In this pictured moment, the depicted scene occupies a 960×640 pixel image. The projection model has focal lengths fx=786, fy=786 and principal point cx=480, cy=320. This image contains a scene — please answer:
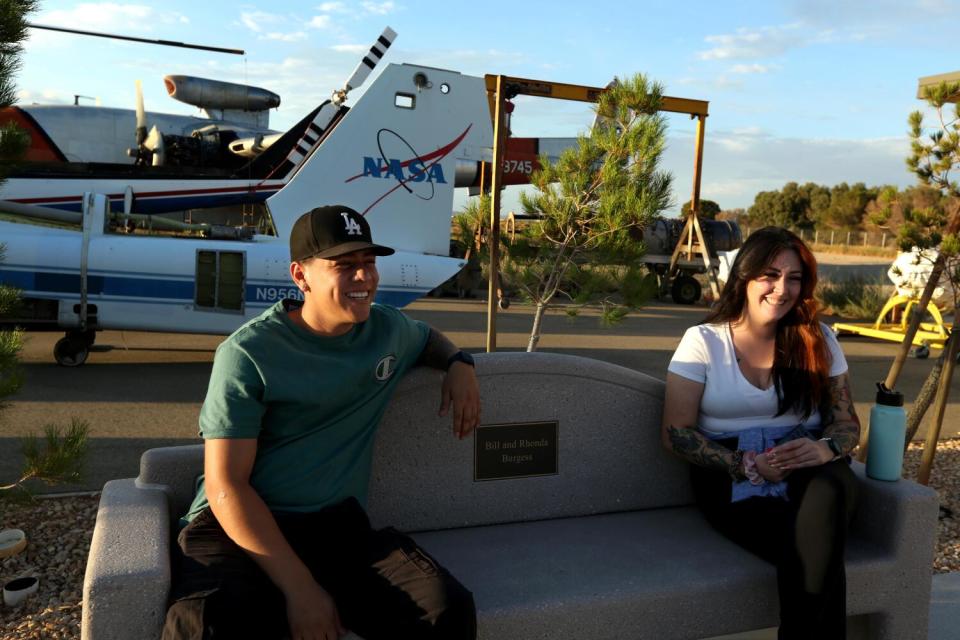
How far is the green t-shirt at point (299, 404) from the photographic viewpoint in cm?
207

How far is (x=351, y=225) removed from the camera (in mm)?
2277

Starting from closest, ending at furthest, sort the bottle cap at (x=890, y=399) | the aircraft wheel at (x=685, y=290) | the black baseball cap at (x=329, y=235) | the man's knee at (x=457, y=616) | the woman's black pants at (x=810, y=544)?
1. the man's knee at (x=457, y=616)
2. the black baseball cap at (x=329, y=235)
3. the woman's black pants at (x=810, y=544)
4. the bottle cap at (x=890, y=399)
5. the aircraft wheel at (x=685, y=290)

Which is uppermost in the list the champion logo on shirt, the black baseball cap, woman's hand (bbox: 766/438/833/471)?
the black baseball cap

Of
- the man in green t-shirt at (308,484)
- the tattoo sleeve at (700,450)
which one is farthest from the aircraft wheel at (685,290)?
the man in green t-shirt at (308,484)

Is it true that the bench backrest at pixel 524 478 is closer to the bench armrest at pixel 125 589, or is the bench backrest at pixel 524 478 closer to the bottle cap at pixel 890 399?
the bench armrest at pixel 125 589

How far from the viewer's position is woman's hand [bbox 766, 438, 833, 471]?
2.59m

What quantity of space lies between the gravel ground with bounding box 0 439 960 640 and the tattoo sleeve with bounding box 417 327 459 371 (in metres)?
1.62

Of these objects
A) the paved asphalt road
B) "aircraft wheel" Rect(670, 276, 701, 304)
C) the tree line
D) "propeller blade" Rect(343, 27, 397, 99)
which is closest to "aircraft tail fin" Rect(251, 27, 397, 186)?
"propeller blade" Rect(343, 27, 397, 99)

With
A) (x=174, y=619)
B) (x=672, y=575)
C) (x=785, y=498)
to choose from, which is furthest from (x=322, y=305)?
(x=785, y=498)

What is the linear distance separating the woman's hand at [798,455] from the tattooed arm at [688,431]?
0.13 metres

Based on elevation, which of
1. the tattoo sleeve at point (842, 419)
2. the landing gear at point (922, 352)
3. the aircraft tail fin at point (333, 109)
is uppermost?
the aircraft tail fin at point (333, 109)

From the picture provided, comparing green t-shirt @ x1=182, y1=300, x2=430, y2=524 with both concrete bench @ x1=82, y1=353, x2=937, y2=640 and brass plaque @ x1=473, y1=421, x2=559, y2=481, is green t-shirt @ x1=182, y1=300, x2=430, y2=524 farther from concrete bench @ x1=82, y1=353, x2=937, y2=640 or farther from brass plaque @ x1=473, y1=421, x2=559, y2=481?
brass plaque @ x1=473, y1=421, x2=559, y2=481

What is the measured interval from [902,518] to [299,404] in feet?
6.75

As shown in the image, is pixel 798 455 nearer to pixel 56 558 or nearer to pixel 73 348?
pixel 56 558
